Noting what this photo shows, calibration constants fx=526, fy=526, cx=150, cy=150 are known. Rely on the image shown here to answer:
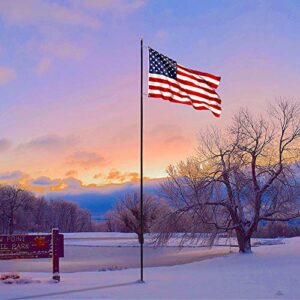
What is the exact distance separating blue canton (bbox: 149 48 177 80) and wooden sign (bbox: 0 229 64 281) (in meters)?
5.46

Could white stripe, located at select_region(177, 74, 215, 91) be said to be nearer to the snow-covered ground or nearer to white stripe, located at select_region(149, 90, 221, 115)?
white stripe, located at select_region(149, 90, 221, 115)

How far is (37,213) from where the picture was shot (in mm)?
110938

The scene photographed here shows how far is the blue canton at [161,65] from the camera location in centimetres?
1473

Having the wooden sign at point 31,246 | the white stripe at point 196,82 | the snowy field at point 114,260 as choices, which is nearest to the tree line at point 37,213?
the snowy field at point 114,260

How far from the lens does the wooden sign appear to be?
15.2 metres

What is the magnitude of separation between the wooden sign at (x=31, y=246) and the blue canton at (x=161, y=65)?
5460 mm

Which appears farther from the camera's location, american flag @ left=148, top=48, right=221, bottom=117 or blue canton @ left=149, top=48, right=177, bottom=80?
blue canton @ left=149, top=48, right=177, bottom=80

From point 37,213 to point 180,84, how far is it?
329 feet

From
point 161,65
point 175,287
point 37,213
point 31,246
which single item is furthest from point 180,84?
point 37,213

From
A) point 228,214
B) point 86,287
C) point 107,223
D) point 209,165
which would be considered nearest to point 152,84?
point 86,287

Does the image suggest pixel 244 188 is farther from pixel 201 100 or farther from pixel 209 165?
pixel 201 100

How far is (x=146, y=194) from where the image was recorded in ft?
231

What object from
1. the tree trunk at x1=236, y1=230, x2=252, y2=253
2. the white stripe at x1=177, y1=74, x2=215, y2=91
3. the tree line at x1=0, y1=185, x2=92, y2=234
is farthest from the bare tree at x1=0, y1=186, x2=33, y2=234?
the white stripe at x1=177, y1=74, x2=215, y2=91

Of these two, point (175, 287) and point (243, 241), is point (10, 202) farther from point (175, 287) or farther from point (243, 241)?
point (175, 287)
